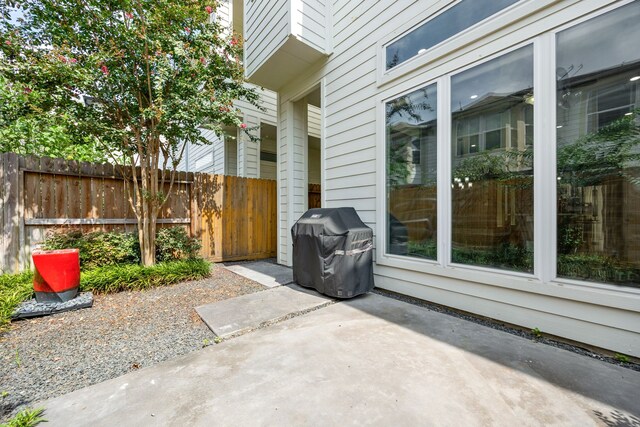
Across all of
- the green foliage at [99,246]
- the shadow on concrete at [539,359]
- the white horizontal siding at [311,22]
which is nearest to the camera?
the shadow on concrete at [539,359]

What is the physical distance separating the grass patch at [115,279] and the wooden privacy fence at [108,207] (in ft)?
2.43

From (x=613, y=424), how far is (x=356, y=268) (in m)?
2.28

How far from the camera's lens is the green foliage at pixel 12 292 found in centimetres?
265

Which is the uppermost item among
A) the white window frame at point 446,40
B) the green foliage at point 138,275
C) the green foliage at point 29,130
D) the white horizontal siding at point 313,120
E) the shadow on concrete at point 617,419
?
the white horizontal siding at point 313,120

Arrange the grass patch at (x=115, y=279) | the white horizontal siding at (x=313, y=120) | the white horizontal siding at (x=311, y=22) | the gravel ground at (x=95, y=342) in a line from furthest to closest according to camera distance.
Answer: the white horizontal siding at (x=313, y=120) → the white horizontal siding at (x=311, y=22) → the grass patch at (x=115, y=279) → the gravel ground at (x=95, y=342)

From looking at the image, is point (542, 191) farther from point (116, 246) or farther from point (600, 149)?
point (116, 246)

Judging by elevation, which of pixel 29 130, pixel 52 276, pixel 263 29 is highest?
pixel 263 29

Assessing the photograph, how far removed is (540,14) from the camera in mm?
2303

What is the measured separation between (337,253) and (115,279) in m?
3.16

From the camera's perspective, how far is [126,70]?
389 centimetres

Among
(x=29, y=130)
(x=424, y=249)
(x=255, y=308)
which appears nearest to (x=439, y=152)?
(x=424, y=249)

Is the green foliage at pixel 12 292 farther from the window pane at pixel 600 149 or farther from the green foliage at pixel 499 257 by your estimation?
the window pane at pixel 600 149

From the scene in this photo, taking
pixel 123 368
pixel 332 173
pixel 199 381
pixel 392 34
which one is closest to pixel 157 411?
pixel 199 381

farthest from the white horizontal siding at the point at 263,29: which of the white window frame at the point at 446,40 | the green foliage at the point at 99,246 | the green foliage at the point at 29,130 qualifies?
the green foliage at the point at 99,246
